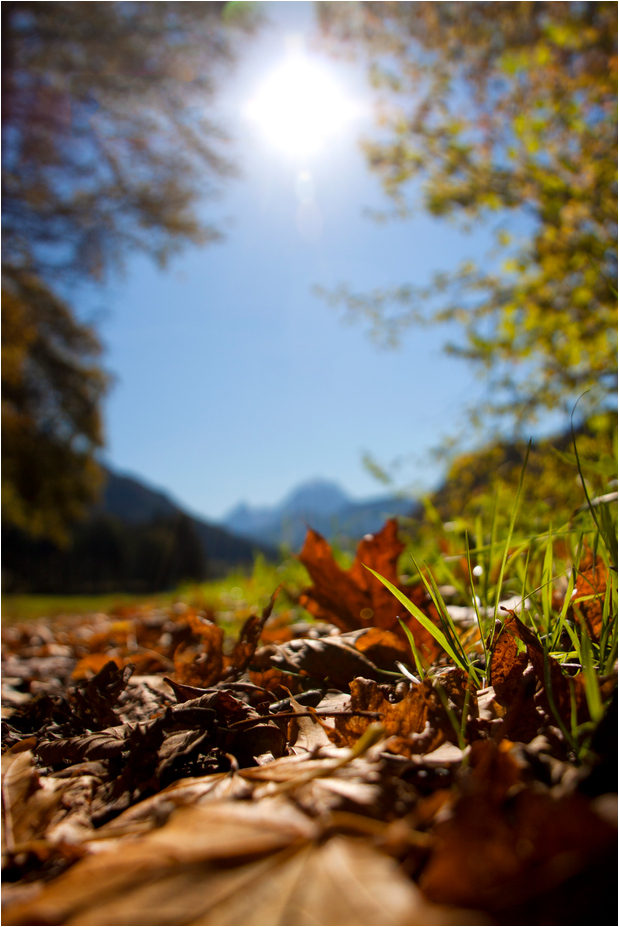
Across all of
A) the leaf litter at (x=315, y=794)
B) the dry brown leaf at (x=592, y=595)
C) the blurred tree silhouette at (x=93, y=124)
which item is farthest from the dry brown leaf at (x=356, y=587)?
the blurred tree silhouette at (x=93, y=124)

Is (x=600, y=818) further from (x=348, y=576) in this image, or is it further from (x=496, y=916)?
(x=348, y=576)

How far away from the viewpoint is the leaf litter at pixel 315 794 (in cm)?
40

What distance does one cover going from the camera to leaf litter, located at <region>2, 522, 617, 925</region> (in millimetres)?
398

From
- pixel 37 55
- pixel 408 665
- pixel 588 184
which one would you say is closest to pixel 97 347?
pixel 37 55

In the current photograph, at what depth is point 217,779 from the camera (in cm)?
68

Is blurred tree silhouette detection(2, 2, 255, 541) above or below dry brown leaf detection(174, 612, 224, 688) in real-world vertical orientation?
above

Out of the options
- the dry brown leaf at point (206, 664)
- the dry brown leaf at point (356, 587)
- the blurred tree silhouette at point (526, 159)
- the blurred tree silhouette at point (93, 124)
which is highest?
the blurred tree silhouette at point (93, 124)

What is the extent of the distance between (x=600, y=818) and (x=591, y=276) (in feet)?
9.68

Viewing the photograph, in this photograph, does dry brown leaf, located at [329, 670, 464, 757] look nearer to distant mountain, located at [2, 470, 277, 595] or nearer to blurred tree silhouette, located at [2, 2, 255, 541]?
blurred tree silhouette, located at [2, 2, 255, 541]

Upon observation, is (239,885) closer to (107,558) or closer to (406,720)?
(406,720)

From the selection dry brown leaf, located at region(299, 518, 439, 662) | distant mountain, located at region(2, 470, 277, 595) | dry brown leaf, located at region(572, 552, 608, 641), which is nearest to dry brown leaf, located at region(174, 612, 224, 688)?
dry brown leaf, located at region(299, 518, 439, 662)

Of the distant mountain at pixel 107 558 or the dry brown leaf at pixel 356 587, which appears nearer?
the dry brown leaf at pixel 356 587

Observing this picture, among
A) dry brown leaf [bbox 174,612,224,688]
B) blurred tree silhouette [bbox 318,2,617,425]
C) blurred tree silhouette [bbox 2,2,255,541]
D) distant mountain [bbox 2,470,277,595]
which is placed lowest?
distant mountain [bbox 2,470,277,595]

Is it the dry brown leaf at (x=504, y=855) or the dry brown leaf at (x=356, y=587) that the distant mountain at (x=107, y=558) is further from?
the dry brown leaf at (x=504, y=855)
